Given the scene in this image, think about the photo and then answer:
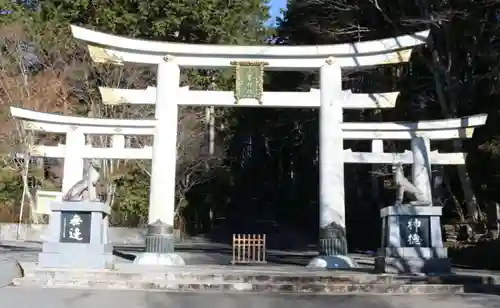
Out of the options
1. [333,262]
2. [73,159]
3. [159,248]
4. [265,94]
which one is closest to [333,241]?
[333,262]

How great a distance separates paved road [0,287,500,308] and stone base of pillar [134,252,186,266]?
4161 millimetres

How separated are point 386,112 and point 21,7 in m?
18.3

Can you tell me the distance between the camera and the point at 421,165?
42.0ft

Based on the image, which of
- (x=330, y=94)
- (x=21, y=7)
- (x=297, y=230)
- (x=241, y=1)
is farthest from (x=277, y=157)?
(x=330, y=94)

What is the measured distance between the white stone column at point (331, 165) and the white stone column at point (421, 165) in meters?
1.72

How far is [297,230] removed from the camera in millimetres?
32594

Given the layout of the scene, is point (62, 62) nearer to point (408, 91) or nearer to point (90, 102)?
point (90, 102)

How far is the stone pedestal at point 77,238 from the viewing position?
10634 millimetres

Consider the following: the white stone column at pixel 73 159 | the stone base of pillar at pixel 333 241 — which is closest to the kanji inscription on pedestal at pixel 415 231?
the stone base of pillar at pixel 333 241

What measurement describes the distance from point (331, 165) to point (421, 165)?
2.11 metres

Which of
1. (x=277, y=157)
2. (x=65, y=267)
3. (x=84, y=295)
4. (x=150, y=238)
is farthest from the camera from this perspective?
(x=277, y=157)

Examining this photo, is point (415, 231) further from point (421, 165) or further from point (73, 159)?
point (73, 159)

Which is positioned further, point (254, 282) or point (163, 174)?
point (163, 174)

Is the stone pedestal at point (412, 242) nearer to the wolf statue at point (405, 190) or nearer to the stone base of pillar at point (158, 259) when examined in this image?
the wolf statue at point (405, 190)
